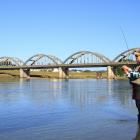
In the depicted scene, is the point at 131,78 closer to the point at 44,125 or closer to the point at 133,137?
the point at 133,137

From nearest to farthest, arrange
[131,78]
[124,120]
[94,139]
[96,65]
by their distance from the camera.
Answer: [94,139], [131,78], [124,120], [96,65]

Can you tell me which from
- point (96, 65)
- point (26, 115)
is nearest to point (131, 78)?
point (26, 115)

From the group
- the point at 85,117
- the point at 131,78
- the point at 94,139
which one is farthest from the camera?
the point at 85,117

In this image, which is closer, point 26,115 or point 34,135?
point 34,135

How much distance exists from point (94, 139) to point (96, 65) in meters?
177

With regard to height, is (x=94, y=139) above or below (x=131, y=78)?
below

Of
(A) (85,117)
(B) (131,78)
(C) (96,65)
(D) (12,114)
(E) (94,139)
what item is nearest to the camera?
(E) (94,139)

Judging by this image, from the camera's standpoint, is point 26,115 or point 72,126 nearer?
point 72,126

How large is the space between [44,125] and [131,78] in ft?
12.6

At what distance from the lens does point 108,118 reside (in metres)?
19.1

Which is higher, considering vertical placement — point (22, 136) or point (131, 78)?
point (131, 78)

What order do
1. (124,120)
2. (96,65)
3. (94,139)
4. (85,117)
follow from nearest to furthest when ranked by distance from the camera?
1. (94,139)
2. (124,120)
3. (85,117)
4. (96,65)

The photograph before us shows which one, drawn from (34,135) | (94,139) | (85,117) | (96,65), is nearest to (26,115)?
(85,117)

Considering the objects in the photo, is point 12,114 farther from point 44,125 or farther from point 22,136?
point 22,136
